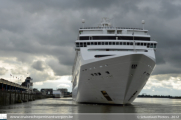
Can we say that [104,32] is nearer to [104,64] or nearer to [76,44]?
[76,44]

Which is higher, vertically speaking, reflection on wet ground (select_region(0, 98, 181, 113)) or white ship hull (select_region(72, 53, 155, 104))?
white ship hull (select_region(72, 53, 155, 104))

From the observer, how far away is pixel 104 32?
34.7 m

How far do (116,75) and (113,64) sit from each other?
51.3 inches

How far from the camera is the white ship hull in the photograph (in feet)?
79.1

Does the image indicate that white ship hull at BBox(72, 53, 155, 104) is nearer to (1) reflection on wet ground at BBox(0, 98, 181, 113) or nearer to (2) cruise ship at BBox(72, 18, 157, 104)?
(2) cruise ship at BBox(72, 18, 157, 104)

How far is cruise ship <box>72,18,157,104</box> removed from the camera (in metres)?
24.4

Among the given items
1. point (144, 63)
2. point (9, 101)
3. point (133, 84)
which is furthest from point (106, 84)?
point (9, 101)

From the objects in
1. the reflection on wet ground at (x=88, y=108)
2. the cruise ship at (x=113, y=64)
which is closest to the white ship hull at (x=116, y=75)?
the cruise ship at (x=113, y=64)

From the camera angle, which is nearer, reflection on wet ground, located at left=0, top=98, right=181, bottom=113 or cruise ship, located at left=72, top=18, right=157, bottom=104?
reflection on wet ground, located at left=0, top=98, right=181, bottom=113

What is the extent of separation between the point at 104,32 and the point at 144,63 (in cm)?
1152

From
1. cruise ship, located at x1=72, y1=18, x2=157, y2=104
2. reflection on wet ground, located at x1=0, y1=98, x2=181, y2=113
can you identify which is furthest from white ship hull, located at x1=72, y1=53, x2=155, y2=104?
reflection on wet ground, located at x1=0, y1=98, x2=181, y2=113

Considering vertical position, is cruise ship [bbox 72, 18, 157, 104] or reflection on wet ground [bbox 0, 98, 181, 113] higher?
cruise ship [bbox 72, 18, 157, 104]

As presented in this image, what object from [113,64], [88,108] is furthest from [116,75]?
[88,108]

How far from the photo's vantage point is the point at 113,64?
80.6 feet
